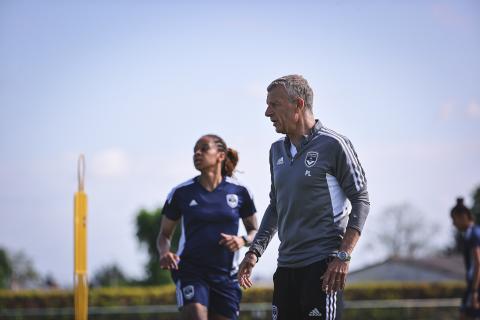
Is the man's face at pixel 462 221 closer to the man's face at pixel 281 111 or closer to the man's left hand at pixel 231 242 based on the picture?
the man's left hand at pixel 231 242

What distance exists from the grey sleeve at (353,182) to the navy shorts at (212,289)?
10.1 feet

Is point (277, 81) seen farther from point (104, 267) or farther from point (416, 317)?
point (104, 267)

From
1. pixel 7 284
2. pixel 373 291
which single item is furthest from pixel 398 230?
pixel 7 284

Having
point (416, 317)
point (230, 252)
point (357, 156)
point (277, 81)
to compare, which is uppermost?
point (277, 81)

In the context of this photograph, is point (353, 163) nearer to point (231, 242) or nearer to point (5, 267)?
point (231, 242)

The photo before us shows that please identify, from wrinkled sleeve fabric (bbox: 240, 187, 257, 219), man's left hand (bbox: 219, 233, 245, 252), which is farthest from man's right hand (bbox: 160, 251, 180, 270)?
wrinkled sleeve fabric (bbox: 240, 187, 257, 219)

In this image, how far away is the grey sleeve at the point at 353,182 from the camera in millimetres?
5887

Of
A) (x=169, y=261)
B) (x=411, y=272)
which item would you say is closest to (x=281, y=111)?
(x=169, y=261)

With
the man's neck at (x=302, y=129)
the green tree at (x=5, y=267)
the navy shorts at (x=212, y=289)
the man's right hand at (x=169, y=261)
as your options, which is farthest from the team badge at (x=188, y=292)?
the green tree at (x=5, y=267)

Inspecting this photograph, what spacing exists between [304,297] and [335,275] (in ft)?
1.16

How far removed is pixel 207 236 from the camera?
8.88 metres

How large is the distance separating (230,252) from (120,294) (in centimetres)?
3094

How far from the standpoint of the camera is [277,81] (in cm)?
628

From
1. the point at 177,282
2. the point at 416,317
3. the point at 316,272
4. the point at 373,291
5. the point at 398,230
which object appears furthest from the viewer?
the point at 398,230
